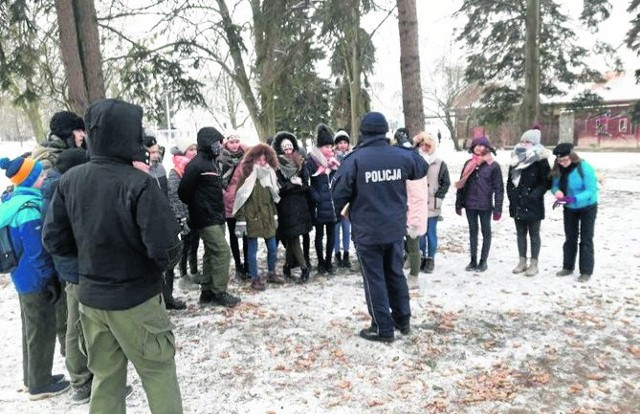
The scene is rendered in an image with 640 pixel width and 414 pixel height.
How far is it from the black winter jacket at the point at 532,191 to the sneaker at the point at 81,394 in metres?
5.12

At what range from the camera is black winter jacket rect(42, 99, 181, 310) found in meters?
2.50

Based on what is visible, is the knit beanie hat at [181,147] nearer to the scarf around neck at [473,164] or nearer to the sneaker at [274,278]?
the sneaker at [274,278]

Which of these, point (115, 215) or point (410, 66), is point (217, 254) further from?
point (410, 66)

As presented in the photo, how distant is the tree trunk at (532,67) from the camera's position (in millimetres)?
14594

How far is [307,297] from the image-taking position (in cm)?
557

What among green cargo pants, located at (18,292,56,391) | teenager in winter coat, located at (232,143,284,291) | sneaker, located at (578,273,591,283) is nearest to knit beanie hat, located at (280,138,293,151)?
teenager in winter coat, located at (232,143,284,291)

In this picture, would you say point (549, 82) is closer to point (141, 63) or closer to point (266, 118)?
point (266, 118)

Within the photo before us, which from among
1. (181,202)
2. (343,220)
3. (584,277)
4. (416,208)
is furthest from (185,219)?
(584,277)

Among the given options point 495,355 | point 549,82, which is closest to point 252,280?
point 495,355

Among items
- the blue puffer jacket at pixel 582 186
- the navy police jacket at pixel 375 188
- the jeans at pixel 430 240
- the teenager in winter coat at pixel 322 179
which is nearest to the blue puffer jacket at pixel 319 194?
the teenager in winter coat at pixel 322 179

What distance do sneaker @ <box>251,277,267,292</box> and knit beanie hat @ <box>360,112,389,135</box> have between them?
2567 mm

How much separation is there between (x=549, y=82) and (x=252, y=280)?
65.8ft

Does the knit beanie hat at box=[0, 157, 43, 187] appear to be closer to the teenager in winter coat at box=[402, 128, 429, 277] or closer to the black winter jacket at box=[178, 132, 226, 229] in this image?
the black winter jacket at box=[178, 132, 226, 229]

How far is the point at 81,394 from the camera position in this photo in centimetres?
357
